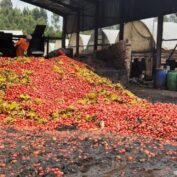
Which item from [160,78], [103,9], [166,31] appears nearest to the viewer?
[160,78]

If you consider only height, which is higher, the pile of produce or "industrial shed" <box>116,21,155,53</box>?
"industrial shed" <box>116,21,155,53</box>

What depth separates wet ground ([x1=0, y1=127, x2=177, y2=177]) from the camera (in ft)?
19.2

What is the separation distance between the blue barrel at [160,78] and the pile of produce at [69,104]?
28.6 ft

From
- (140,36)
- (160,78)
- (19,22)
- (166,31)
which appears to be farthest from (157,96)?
→ (19,22)

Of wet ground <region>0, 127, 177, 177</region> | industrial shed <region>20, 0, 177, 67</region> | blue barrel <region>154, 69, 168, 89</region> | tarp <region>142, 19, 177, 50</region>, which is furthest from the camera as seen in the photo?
tarp <region>142, 19, 177, 50</region>

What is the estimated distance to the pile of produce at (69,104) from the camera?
28.0ft

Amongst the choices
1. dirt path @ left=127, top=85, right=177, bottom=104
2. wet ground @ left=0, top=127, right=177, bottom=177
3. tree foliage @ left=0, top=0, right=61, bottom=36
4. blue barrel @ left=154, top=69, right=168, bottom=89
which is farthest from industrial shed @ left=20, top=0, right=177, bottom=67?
tree foliage @ left=0, top=0, right=61, bottom=36

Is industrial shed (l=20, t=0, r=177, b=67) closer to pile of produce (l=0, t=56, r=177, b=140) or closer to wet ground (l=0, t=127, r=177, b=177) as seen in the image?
pile of produce (l=0, t=56, r=177, b=140)

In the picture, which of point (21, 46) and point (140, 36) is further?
point (140, 36)

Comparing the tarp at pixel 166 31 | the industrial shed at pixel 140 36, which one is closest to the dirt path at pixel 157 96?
the industrial shed at pixel 140 36

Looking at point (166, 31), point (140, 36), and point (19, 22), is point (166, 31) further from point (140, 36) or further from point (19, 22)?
point (19, 22)

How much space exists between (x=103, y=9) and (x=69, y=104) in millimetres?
20649

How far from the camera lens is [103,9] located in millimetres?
29984

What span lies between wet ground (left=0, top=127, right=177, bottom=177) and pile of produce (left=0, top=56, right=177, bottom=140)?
970 millimetres
